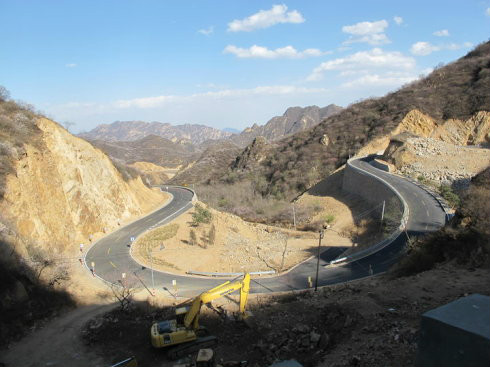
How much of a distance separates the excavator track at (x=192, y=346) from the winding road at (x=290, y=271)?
23.5 ft

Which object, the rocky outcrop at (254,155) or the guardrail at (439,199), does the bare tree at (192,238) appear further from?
the rocky outcrop at (254,155)

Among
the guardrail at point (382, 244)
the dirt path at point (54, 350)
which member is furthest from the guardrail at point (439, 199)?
the dirt path at point (54, 350)

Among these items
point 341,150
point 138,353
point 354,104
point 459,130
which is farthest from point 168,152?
point 138,353

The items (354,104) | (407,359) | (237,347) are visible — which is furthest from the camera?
(354,104)

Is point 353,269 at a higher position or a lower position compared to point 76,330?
lower

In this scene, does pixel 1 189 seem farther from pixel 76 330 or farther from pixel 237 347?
pixel 237 347

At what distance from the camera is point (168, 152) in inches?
6954

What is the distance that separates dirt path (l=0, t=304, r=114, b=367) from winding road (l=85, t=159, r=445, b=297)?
6.59 metres

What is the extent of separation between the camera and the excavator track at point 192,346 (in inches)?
520

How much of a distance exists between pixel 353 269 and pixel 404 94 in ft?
173

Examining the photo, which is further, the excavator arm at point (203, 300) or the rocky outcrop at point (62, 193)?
the rocky outcrop at point (62, 193)

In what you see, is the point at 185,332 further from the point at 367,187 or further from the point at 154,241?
the point at 367,187

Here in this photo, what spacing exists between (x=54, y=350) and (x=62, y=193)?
17775mm

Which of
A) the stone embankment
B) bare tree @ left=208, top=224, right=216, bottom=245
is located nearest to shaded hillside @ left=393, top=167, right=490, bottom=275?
bare tree @ left=208, top=224, right=216, bottom=245
